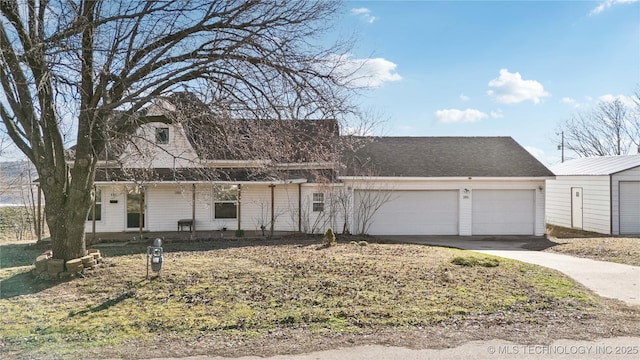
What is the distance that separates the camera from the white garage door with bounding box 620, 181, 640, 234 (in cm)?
1783

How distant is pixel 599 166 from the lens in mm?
20078

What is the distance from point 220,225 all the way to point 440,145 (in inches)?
446

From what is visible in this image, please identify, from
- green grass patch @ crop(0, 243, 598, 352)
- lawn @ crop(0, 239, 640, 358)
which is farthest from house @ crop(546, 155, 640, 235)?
lawn @ crop(0, 239, 640, 358)

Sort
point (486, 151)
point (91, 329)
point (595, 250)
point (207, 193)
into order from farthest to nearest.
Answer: point (486, 151) < point (207, 193) < point (595, 250) < point (91, 329)

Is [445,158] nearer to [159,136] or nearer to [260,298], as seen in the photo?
[159,136]

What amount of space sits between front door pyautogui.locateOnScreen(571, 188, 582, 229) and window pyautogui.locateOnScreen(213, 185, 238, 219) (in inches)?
623

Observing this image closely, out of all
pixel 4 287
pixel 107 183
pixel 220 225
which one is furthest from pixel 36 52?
pixel 220 225

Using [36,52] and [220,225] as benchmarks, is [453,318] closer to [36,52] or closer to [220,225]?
[36,52]

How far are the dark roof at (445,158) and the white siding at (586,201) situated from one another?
2.39 m

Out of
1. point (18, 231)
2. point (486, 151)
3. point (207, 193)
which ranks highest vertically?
point (486, 151)

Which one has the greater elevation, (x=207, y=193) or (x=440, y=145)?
(x=440, y=145)

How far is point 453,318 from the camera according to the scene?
6.04 meters

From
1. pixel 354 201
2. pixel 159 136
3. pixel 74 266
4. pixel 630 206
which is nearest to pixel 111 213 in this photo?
pixel 159 136

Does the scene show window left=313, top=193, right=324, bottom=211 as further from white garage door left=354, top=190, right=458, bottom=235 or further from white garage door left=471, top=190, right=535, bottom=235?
white garage door left=471, top=190, right=535, bottom=235
